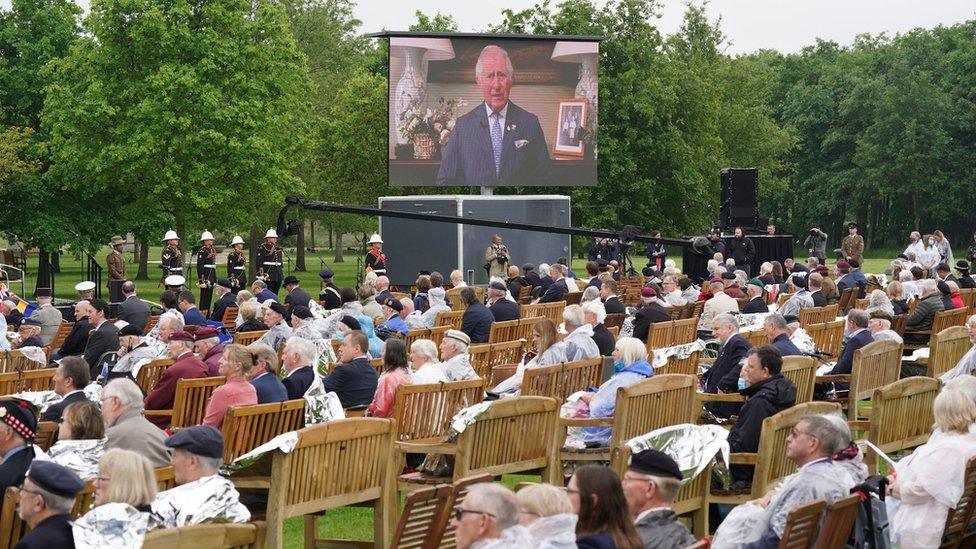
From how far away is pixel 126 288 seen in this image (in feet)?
58.6

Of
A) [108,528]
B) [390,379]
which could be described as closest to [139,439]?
[108,528]

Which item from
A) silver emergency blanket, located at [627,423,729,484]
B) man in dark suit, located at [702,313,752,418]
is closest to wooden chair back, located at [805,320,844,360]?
man in dark suit, located at [702,313,752,418]

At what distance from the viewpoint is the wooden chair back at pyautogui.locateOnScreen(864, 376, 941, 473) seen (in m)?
8.31

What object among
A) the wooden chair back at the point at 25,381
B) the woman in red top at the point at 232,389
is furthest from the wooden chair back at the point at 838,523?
the wooden chair back at the point at 25,381

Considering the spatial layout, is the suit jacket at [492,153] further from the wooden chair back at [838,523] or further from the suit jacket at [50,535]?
the suit jacket at [50,535]

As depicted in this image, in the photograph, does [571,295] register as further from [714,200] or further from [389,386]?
[714,200]

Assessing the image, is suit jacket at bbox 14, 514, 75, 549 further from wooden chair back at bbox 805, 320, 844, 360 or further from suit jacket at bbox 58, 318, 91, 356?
→ wooden chair back at bbox 805, 320, 844, 360

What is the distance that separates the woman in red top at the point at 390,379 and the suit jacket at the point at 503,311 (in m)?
6.82

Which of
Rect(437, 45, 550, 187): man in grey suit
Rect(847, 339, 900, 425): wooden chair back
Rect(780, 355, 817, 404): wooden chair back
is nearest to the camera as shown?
Rect(780, 355, 817, 404): wooden chair back

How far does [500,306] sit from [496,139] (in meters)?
17.9

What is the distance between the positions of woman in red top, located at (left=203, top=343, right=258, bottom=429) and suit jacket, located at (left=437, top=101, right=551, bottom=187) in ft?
81.5

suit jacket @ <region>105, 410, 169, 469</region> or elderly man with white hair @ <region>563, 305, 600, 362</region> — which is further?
elderly man with white hair @ <region>563, 305, 600, 362</region>

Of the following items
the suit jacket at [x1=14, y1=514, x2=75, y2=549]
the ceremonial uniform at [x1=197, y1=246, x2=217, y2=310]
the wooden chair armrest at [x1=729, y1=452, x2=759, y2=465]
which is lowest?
the ceremonial uniform at [x1=197, y1=246, x2=217, y2=310]

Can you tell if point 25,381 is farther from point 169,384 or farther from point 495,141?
point 495,141
